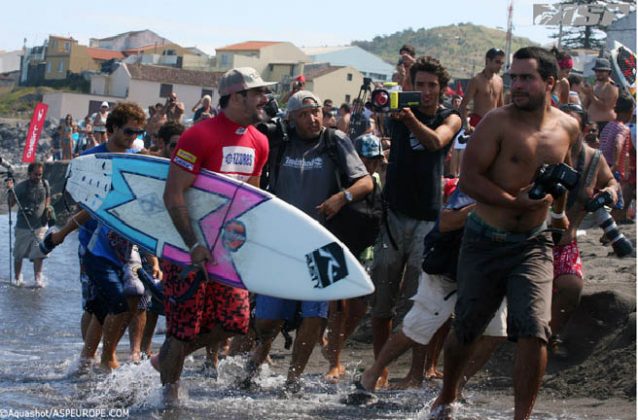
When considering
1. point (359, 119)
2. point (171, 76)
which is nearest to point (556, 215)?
point (359, 119)

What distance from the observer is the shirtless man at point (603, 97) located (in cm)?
1347

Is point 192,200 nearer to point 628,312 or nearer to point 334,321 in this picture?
point 334,321

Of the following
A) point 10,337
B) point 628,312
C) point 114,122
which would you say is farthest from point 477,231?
point 10,337

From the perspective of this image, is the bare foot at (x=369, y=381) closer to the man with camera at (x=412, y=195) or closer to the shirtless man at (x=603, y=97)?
the man with camera at (x=412, y=195)

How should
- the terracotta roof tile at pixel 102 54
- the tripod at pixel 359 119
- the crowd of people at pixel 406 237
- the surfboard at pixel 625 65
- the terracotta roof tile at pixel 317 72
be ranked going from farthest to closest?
the terracotta roof tile at pixel 102 54
the terracotta roof tile at pixel 317 72
the tripod at pixel 359 119
the surfboard at pixel 625 65
the crowd of people at pixel 406 237

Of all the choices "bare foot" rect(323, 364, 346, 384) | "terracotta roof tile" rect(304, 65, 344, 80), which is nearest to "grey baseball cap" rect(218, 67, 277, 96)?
"bare foot" rect(323, 364, 346, 384)

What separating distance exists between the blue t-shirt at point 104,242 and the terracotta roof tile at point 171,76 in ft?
266

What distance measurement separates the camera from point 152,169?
6945 mm

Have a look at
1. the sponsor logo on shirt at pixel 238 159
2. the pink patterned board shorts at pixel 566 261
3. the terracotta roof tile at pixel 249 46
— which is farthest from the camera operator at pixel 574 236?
the terracotta roof tile at pixel 249 46

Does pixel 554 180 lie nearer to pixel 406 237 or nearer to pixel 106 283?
pixel 406 237

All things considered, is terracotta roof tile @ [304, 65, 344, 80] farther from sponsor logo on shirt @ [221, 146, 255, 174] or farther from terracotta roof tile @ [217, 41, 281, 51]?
sponsor logo on shirt @ [221, 146, 255, 174]

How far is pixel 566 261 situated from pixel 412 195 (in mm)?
1111

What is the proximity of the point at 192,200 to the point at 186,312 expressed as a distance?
68cm

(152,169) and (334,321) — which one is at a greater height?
(152,169)
